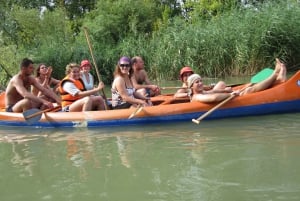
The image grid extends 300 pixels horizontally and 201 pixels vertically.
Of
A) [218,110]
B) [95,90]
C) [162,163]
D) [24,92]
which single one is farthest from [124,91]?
[162,163]

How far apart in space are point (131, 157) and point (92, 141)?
115cm

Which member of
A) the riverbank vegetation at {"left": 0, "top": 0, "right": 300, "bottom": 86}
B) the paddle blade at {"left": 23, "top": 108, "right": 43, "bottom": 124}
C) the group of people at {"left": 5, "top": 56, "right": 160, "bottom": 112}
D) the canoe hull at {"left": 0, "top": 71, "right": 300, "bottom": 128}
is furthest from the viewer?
the riverbank vegetation at {"left": 0, "top": 0, "right": 300, "bottom": 86}

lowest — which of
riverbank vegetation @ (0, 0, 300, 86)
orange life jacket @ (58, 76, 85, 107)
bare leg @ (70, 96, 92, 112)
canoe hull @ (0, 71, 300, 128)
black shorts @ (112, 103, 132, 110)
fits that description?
canoe hull @ (0, 71, 300, 128)

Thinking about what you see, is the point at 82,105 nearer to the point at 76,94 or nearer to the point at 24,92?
the point at 76,94

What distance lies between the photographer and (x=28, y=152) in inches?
212

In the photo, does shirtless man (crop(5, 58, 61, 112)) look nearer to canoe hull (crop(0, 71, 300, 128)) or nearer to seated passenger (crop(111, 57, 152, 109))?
canoe hull (crop(0, 71, 300, 128))

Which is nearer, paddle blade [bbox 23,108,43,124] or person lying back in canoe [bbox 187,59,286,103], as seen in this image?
person lying back in canoe [bbox 187,59,286,103]

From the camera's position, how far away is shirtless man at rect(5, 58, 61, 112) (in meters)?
7.04

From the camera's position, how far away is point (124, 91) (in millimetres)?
6820

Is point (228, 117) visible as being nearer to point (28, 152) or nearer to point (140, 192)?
point (28, 152)

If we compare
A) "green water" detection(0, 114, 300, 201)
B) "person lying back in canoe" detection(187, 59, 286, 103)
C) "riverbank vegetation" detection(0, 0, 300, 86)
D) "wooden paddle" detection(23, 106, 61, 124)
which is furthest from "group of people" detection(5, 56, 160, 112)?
"riverbank vegetation" detection(0, 0, 300, 86)

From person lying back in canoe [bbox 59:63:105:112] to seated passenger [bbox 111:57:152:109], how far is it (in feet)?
0.73

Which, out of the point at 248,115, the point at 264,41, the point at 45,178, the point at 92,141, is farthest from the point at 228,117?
the point at 264,41

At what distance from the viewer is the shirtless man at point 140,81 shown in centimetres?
772
